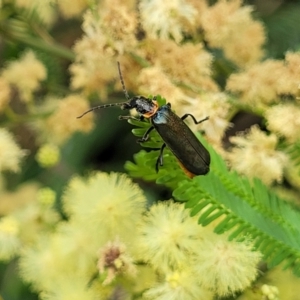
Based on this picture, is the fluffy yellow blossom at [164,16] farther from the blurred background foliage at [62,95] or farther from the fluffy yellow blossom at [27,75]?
the fluffy yellow blossom at [27,75]

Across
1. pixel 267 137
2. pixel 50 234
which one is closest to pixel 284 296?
pixel 267 137

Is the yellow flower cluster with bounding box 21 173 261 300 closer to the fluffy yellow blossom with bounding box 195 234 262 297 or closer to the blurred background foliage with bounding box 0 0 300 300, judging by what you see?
the fluffy yellow blossom with bounding box 195 234 262 297

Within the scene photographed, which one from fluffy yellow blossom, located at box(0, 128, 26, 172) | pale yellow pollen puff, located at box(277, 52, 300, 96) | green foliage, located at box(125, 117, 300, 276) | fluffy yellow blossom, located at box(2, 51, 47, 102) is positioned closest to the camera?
green foliage, located at box(125, 117, 300, 276)

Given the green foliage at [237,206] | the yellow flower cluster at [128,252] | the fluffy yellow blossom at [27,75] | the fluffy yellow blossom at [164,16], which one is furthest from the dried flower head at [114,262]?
the fluffy yellow blossom at [27,75]

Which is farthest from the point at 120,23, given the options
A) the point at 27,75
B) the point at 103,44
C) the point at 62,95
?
the point at 62,95

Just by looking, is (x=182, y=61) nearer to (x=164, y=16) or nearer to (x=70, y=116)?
(x=164, y=16)

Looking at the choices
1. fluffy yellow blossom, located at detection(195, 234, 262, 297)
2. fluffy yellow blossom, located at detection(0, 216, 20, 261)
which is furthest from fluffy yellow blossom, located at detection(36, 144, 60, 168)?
fluffy yellow blossom, located at detection(195, 234, 262, 297)
